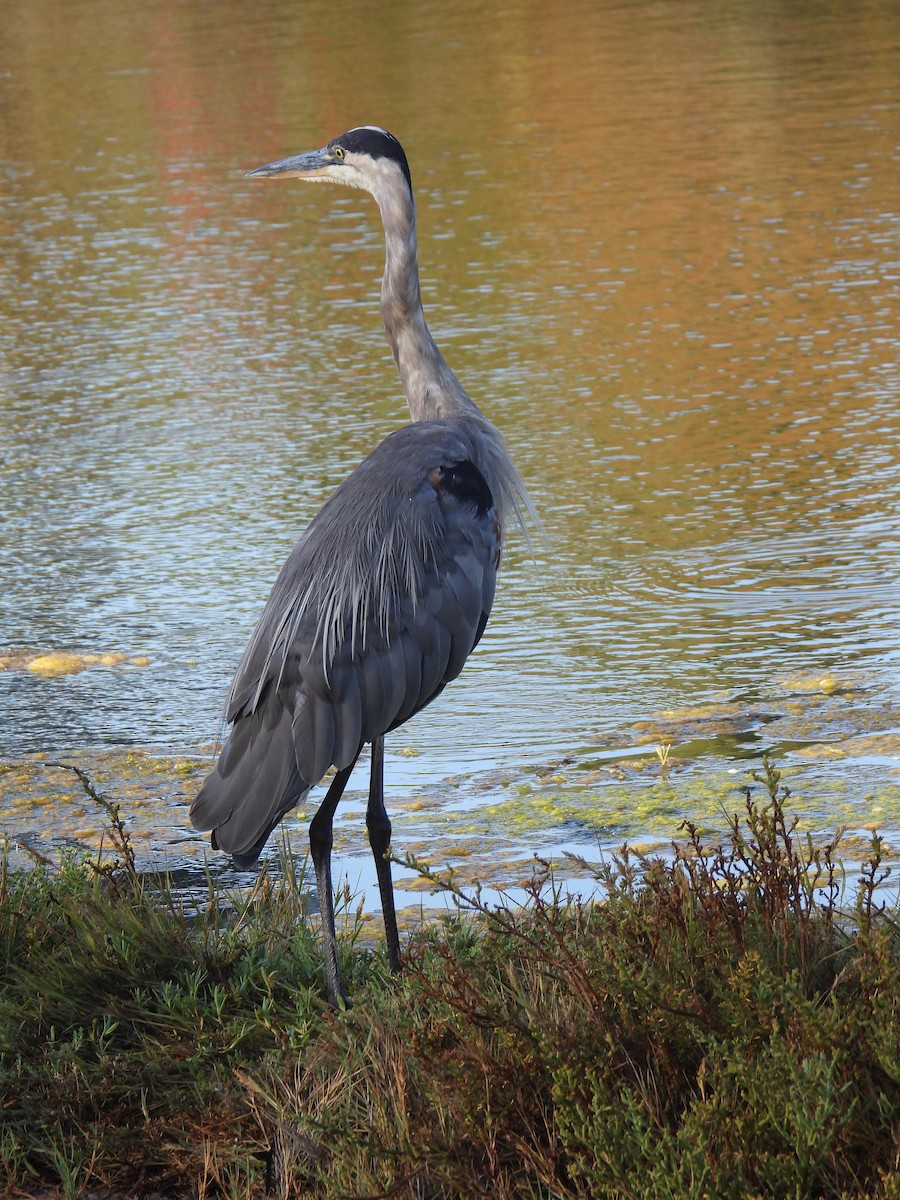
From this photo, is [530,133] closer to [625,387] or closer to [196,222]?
[196,222]

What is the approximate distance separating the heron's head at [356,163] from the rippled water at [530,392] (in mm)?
2075

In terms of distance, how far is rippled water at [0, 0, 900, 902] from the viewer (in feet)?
22.7

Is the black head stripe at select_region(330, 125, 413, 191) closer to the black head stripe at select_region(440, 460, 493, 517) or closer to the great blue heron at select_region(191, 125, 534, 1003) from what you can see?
the great blue heron at select_region(191, 125, 534, 1003)

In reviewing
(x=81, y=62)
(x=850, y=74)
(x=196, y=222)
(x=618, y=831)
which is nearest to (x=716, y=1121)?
(x=618, y=831)

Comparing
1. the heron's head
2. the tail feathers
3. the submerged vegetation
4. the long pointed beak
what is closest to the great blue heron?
the tail feathers

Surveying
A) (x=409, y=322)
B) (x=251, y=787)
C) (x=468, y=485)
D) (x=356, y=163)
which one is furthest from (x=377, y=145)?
(x=251, y=787)

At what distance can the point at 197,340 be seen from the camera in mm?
13703

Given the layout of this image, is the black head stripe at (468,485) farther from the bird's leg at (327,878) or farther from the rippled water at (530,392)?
the rippled water at (530,392)

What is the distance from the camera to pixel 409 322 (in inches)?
215

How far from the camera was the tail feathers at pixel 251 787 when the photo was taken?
441 centimetres

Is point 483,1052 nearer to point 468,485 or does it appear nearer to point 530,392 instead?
point 468,485

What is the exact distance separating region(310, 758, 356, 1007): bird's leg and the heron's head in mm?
1960

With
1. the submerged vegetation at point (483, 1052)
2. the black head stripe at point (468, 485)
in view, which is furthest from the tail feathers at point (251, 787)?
the black head stripe at point (468, 485)

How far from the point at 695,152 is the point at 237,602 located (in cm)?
1173
